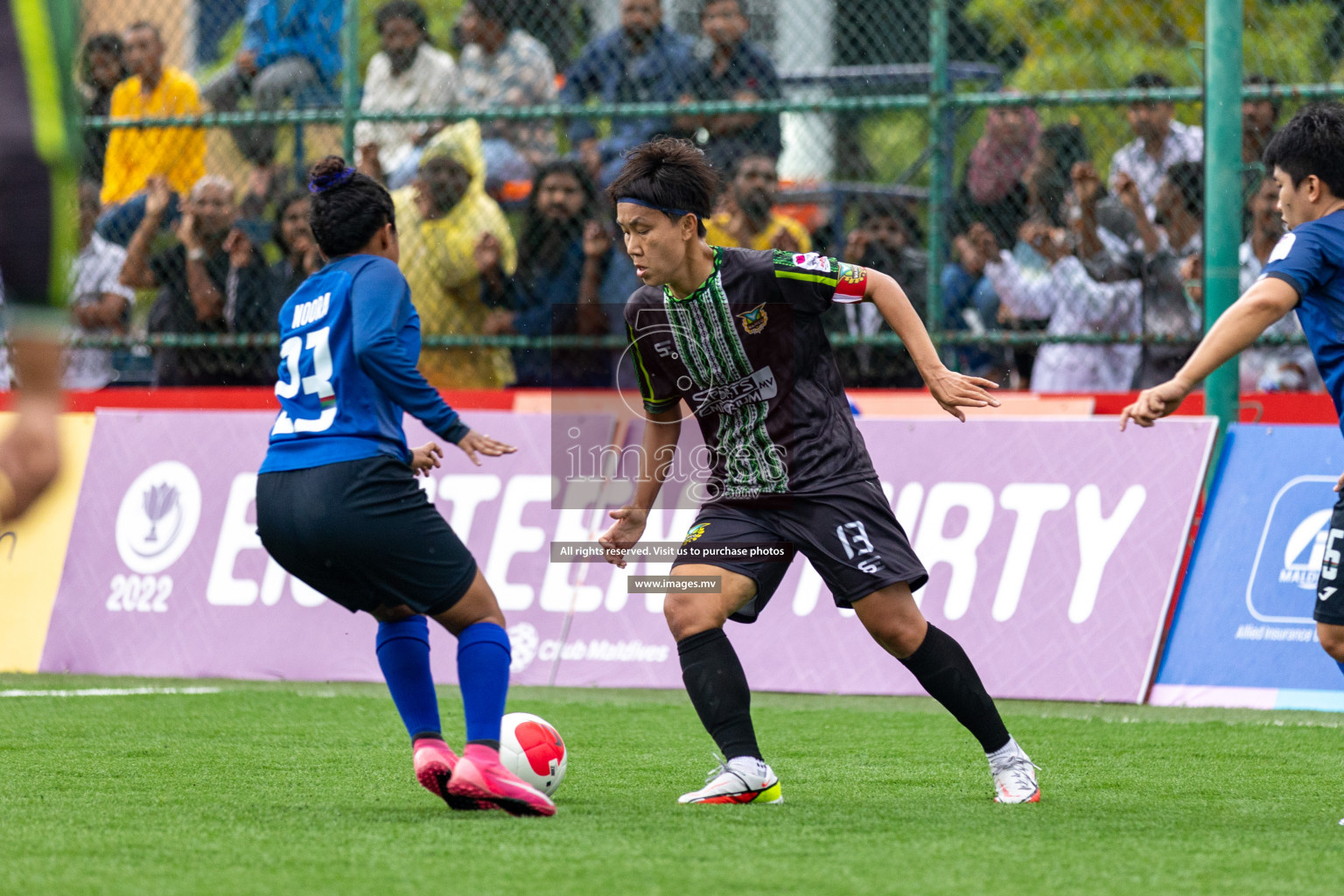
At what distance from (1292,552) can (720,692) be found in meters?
3.43

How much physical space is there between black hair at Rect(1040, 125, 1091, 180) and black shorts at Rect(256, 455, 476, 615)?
16.3 feet

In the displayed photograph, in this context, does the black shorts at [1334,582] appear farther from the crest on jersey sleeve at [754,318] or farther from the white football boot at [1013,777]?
the crest on jersey sleeve at [754,318]

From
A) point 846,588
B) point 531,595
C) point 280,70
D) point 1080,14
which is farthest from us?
point 1080,14

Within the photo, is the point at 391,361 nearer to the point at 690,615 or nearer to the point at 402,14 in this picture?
the point at 690,615

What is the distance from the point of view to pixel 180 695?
7859 millimetres

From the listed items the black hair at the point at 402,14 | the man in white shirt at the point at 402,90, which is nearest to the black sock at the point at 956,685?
the man in white shirt at the point at 402,90

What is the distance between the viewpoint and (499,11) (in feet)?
33.8

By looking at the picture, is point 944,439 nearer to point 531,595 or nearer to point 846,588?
point 531,595

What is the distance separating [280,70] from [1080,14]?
5432mm

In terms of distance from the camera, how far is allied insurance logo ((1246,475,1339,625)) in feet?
24.1

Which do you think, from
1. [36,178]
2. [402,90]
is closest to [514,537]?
[402,90]

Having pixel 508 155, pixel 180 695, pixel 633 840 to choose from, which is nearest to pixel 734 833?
pixel 633 840

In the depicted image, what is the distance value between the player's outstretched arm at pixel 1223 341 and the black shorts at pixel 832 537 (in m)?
0.84

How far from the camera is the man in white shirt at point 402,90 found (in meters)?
9.95
